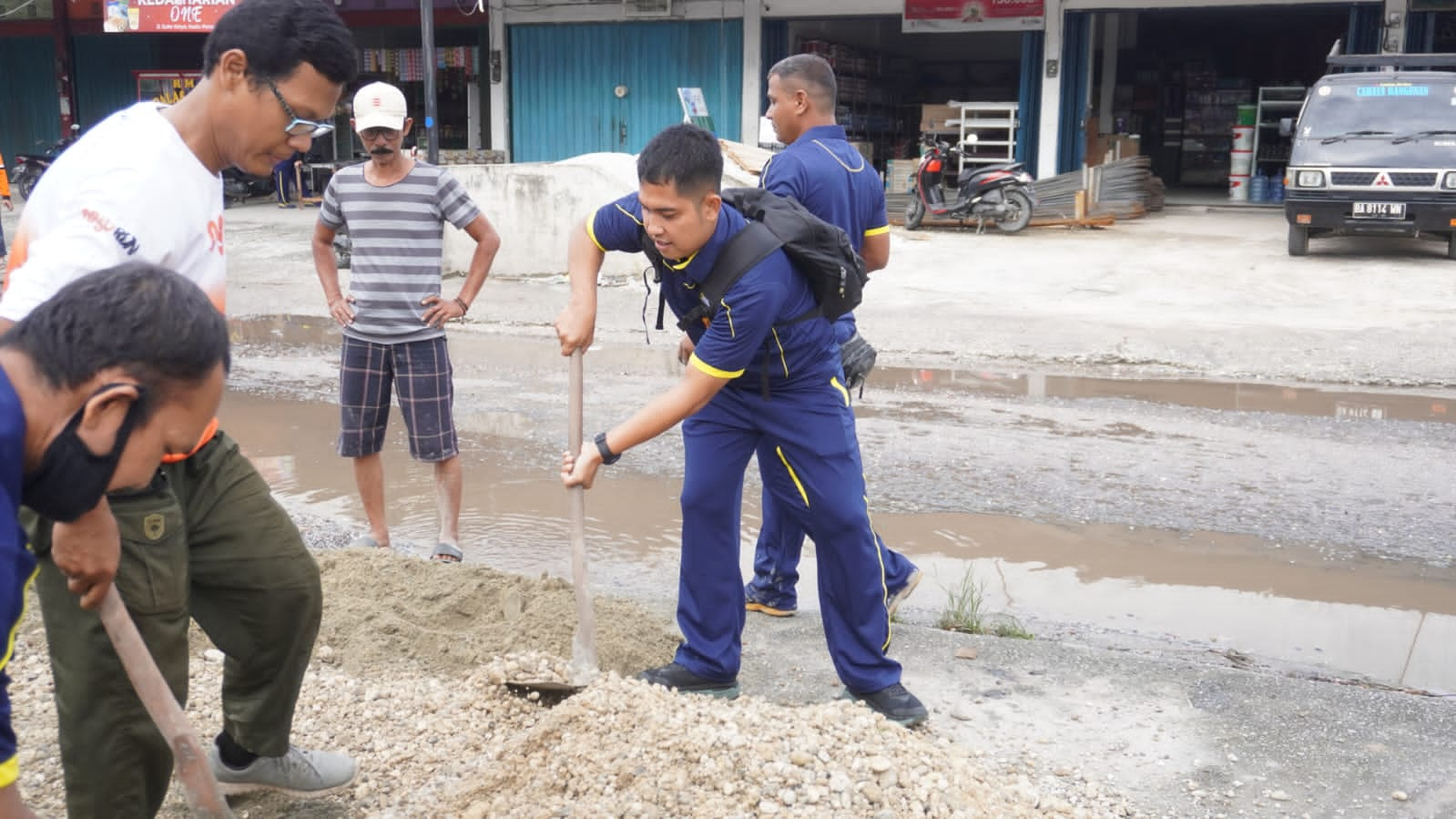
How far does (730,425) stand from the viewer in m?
3.72

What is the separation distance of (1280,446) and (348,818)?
5.48 meters

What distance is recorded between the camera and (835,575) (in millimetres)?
3678

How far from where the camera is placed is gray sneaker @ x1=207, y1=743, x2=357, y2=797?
3125mm

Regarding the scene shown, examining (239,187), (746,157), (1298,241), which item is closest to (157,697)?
(1298,241)

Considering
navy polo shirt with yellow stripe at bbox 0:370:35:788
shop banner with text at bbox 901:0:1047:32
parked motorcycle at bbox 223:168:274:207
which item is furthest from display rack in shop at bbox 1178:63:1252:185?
navy polo shirt with yellow stripe at bbox 0:370:35:788

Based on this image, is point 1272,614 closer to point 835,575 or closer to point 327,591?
point 835,575

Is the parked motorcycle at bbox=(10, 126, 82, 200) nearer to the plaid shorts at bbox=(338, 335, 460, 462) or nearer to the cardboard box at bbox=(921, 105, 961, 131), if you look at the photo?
the cardboard box at bbox=(921, 105, 961, 131)

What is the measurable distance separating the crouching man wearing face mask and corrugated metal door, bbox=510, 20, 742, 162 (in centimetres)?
1809

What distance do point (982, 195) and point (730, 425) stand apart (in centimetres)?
1281

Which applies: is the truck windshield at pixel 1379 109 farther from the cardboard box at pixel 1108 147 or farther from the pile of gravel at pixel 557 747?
the pile of gravel at pixel 557 747

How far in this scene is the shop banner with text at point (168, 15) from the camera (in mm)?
19188

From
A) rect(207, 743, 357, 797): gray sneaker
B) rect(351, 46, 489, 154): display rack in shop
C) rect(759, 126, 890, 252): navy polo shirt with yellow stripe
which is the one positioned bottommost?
rect(207, 743, 357, 797): gray sneaker

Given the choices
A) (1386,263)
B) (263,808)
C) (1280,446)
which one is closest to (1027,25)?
(1386,263)

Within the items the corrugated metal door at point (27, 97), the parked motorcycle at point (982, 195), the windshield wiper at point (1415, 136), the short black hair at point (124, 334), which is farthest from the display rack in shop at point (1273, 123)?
the corrugated metal door at point (27, 97)
